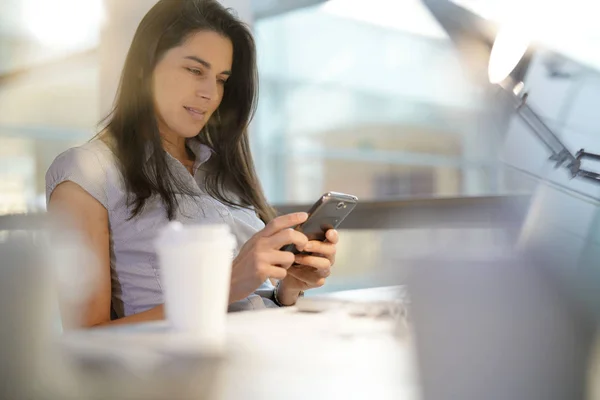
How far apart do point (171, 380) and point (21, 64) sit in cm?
113

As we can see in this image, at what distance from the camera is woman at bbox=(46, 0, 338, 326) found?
94 centimetres

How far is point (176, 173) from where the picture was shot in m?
1.13

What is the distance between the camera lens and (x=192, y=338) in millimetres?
557

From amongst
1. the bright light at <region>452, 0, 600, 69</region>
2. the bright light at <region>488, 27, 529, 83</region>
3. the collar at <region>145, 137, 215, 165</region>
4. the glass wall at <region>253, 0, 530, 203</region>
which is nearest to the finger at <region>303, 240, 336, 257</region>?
the collar at <region>145, 137, 215, 165</region>

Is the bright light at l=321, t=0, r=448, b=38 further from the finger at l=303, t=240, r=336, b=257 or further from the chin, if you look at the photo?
the finger at l=303, t=240, r=336, b=257

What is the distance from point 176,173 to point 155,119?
112 mm

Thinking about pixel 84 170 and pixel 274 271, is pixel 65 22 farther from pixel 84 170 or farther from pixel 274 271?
pixel 274 271

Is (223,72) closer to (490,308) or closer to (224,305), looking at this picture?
(224,305)

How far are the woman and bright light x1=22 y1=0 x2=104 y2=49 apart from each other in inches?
16.1

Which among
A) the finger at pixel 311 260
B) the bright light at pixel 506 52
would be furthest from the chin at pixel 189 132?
the bright light at pixel 506 52

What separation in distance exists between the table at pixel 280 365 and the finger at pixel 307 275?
43cm

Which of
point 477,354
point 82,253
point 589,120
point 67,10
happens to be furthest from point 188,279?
point 589,120

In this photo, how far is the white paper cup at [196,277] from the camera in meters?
0.55

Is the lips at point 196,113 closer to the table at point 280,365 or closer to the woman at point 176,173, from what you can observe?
the woman at point 176,173
